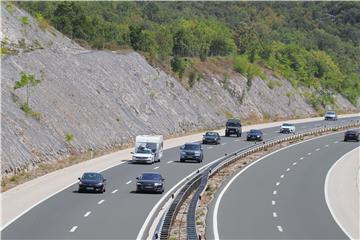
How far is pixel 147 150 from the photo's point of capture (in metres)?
56.9

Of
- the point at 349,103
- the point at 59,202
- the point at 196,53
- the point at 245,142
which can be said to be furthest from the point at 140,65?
the point at 349,103

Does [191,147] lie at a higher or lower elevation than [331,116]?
higher

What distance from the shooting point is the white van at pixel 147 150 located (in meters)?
56.3

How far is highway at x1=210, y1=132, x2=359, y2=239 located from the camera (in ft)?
106

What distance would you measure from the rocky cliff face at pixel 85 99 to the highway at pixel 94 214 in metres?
7.48

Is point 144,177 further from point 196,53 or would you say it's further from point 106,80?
point 196,53

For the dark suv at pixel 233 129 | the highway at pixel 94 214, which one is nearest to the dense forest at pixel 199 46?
the dark suv at pixel 233 129

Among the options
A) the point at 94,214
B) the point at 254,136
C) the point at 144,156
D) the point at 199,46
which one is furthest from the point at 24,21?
the point at 94,214

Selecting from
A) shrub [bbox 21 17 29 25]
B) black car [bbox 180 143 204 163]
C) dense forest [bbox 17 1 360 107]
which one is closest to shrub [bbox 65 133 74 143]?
black car [bbox 180 143 204 163]

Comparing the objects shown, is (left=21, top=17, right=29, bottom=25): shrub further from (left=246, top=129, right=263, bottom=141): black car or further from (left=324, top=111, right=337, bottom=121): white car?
(left=324, top=111, right=337, bottom=121): white car

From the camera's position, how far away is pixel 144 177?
139 feet

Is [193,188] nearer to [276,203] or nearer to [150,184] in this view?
[150,184]

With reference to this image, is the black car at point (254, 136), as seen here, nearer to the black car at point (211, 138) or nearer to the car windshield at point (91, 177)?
the black car at point (211, 138)

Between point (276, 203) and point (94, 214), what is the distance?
11.2 metres
